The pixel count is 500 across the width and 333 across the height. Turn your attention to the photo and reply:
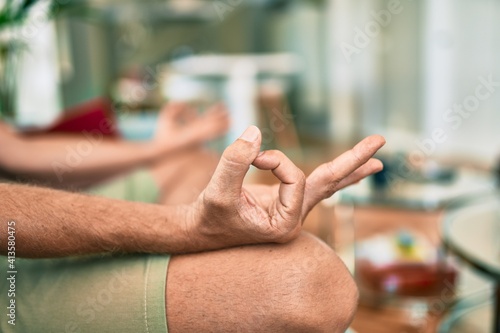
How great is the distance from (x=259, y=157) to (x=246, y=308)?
16 cm

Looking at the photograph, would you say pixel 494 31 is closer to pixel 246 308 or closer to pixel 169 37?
pixel 246 308

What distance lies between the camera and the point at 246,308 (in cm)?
57

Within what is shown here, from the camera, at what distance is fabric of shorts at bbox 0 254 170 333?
0.60 m

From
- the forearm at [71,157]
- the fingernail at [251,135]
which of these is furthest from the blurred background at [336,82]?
the fingernail at [251,135]

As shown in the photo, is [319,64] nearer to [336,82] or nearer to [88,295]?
[336,82]

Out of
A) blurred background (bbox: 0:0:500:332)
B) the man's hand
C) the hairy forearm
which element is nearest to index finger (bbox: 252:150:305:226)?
the man's hand

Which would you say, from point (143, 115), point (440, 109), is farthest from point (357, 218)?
point (440, 109)

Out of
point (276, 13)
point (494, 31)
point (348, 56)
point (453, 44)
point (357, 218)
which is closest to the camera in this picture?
point (357, 218)

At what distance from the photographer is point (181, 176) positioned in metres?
1.43

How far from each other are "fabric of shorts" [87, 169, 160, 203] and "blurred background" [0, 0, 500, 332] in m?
0.87

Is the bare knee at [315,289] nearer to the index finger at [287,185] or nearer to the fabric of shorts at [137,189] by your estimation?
the index finger at [287,185]

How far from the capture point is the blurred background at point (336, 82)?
7.97 ft

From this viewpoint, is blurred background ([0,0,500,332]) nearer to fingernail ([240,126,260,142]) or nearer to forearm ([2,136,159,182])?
forearm ([2,136,159,182])

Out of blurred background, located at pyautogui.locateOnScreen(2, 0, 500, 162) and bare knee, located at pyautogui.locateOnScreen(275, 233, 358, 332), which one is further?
blurred background, located at pyautogui.locateOnScreen(2, 0, 500, 162)
